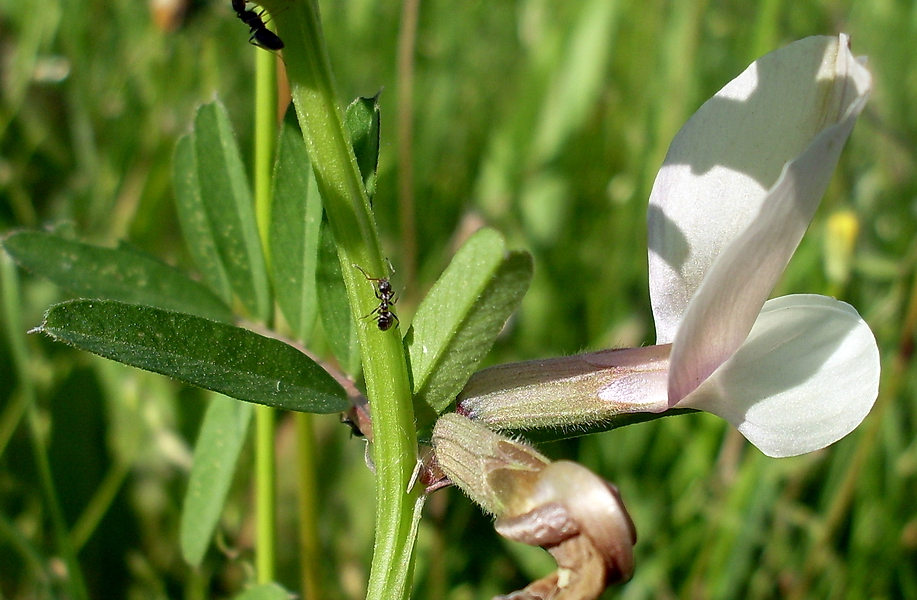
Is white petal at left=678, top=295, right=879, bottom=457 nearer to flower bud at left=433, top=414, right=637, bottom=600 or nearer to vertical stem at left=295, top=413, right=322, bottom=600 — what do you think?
flower bud at left=433, top=414, right=637, bottom=600

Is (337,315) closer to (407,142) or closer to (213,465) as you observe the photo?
(213,465)

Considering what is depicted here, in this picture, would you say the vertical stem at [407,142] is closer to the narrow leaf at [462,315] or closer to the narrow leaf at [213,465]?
the narrow leaf at [213,465]

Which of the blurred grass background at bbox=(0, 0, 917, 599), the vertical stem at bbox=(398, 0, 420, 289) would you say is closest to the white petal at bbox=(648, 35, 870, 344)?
the blurred grass background at bbox=(0, 0, 917, 599)

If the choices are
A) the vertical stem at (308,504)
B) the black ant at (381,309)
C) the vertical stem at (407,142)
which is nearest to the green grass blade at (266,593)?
the vertical stem at (308,504)

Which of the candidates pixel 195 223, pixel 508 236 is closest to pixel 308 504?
pixel 195 223

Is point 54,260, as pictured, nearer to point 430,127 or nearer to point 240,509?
point 240,509
